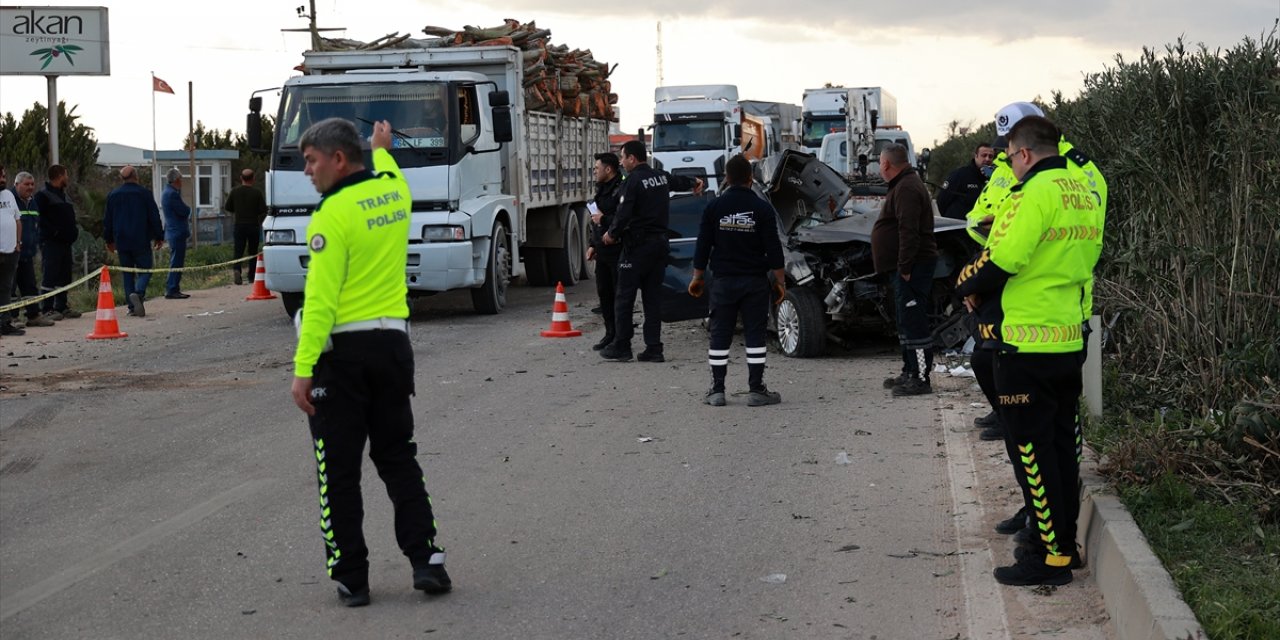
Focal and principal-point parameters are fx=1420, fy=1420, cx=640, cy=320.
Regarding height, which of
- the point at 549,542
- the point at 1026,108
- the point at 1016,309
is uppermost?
the point at 1026,108

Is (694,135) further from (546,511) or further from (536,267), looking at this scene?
(546,511)

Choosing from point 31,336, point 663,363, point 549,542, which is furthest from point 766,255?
point 31,336

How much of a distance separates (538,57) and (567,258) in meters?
3.05

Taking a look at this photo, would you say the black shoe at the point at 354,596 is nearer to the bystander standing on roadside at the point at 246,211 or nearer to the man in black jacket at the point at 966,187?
the man in black jacket at the point at 966,187

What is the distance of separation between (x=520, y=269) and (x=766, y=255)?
7.62m

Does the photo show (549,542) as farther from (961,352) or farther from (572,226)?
(572,226)

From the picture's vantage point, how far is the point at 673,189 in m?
16.7

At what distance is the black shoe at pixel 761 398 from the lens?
33.7 feet

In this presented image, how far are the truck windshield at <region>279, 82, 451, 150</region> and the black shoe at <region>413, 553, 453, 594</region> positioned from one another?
33.0 ft

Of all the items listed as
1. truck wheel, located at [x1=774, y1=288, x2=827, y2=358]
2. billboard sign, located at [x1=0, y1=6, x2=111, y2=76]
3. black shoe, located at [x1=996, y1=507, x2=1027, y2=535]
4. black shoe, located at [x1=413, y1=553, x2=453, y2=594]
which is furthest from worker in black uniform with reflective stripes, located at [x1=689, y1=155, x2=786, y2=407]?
billboard sign, located at [x1=0, y1=6, x2=111, y2=76]

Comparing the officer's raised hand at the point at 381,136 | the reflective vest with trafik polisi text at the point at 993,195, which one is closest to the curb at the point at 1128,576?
the reflective vest with trafik polisi text at the point at 993,195

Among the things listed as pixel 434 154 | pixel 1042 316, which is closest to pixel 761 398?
pixel 1042 316

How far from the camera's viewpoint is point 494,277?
16266 mm

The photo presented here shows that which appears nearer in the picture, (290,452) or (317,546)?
(317,546)
